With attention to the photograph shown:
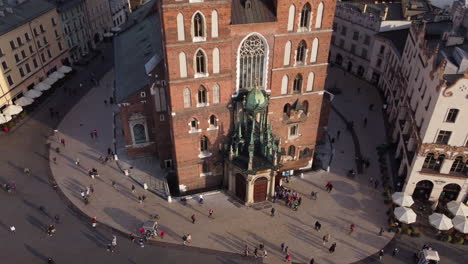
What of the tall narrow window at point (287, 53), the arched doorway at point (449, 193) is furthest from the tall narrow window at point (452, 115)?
the tall narrow window at point (287, 53)

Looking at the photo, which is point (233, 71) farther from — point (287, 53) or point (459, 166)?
point (459, 166)

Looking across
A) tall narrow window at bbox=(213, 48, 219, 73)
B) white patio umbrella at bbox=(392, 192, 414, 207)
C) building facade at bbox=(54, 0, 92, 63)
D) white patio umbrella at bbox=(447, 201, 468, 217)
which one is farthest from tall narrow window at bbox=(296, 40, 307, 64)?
building facade at bbox=(54, 0, 92, 63)

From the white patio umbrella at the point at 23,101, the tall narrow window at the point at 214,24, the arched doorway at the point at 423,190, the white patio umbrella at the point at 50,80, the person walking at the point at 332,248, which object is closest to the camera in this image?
the tall narrow window at the point at 214,24

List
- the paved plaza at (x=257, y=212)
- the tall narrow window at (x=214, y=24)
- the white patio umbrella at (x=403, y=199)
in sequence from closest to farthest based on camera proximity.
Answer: the tall narrow window at (x=214, y=24)
the paved plaza at (x=257, y=212)
the white patio umbrella at (x=403, y=199)

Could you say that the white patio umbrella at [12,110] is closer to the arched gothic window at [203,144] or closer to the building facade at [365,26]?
the arched gothic window at [203,144]

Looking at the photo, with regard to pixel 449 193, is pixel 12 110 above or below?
above

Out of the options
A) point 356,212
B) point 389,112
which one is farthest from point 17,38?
point 389,112

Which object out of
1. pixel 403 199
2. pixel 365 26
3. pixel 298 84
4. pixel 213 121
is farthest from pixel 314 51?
pixel 365 26
